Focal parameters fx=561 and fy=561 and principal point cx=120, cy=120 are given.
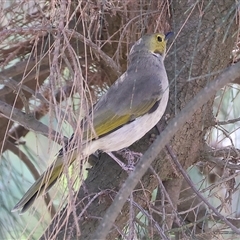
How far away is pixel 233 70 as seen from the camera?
115 centimetres

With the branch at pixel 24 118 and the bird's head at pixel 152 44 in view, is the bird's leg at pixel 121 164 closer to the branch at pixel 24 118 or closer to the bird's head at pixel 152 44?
the branch at pixel 24 118

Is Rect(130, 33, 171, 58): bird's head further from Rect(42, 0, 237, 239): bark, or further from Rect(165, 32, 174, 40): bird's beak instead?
Rect(42, 0, 237, 239): bark

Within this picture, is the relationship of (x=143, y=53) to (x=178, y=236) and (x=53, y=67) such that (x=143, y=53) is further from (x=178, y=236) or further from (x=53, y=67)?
(x=53, y=67)

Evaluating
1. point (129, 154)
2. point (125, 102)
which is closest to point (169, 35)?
point (125, 102)

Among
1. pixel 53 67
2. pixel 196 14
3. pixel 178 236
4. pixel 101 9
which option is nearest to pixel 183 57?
pixel 196 14

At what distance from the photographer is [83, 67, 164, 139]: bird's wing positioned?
2.12 meters

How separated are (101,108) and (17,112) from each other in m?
0.32

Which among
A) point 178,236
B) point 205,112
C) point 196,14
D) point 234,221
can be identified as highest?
point 196,14

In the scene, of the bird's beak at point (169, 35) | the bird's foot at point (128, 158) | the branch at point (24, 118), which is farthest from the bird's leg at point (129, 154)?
the bird's beak at point (169, 35)

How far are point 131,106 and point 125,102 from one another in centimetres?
3

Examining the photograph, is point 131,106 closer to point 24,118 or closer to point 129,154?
point 129,154

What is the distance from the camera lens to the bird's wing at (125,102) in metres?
2.12

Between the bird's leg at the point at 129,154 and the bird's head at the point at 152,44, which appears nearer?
the bird's leg at the point at 129,154

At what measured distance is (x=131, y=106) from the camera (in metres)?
2.17
